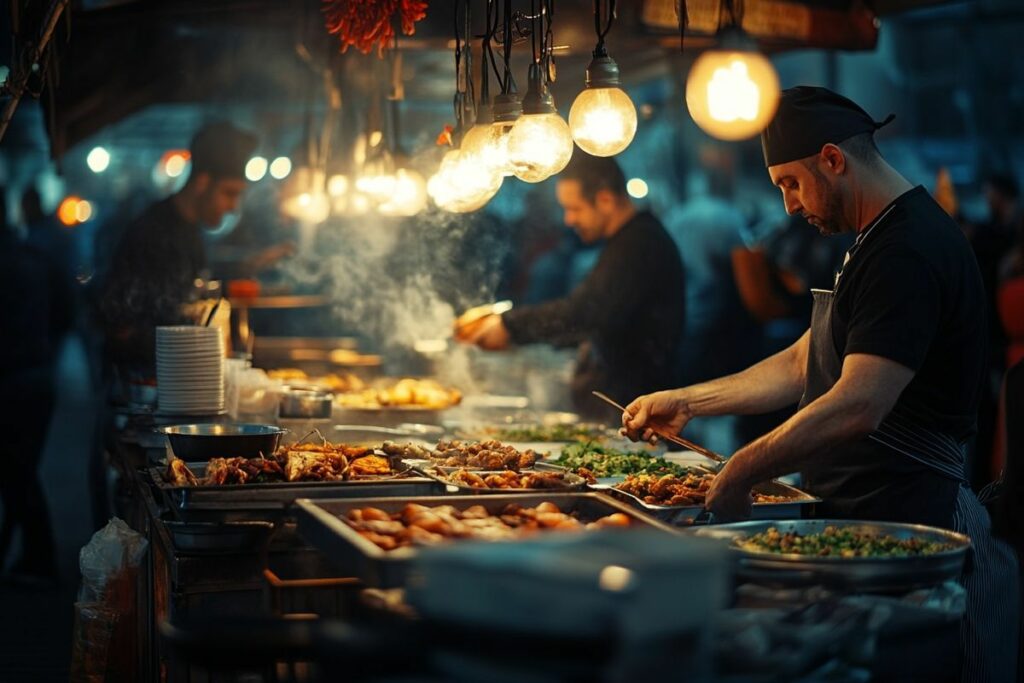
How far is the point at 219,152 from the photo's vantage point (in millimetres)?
8055

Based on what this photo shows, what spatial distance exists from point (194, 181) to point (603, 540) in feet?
20.6

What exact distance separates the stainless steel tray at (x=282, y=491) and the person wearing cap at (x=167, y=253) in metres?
3.35

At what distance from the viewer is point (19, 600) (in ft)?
25.2

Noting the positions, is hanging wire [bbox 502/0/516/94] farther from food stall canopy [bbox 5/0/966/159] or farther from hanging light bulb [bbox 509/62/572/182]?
food stall canopy [bbox 5/0/966/159]

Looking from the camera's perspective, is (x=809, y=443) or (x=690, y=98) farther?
(x=690, y=98)

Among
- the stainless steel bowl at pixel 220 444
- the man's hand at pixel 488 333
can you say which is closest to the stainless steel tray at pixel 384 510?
the stainless steel bowl at pixel 220 444

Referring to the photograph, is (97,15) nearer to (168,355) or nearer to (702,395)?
(168,355)

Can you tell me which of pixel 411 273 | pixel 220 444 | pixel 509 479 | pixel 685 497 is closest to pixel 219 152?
pixel 411 273

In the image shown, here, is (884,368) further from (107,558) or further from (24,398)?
(24,398)

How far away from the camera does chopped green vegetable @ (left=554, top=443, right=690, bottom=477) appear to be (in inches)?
180

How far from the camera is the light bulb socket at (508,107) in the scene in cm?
454

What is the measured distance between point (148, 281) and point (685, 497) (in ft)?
15.2

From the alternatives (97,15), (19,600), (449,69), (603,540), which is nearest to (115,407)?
(19,600)

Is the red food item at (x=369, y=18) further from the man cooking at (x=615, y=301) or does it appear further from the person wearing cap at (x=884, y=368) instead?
the person wearing cap at (x=884, y=368)
